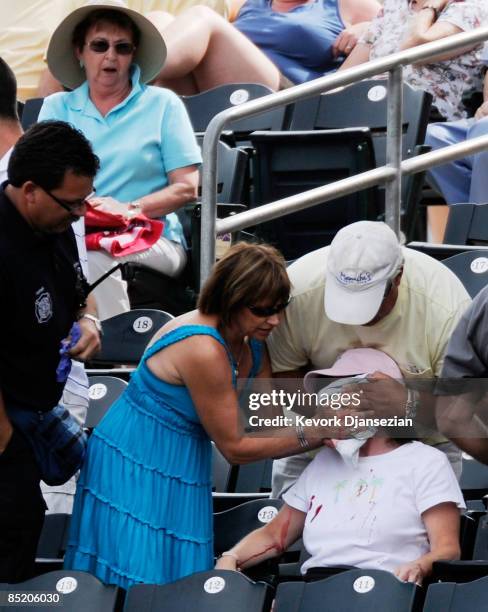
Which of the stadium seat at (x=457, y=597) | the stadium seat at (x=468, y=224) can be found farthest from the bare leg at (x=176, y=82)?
the stadium seat at (x=457, y=597)

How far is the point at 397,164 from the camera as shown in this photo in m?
5.35

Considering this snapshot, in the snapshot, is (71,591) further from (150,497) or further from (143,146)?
(143,146)

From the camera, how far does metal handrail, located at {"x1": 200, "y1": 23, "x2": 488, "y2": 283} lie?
16.2ft

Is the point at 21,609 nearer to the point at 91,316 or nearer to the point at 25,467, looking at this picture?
the point at 25,467

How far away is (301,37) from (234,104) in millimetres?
616

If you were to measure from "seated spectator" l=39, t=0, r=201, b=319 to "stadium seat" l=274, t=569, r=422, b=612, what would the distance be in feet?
6.69

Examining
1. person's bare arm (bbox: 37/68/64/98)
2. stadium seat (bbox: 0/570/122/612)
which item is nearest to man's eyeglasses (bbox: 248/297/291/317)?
stadium seat (bbox: 0/570/122/612)

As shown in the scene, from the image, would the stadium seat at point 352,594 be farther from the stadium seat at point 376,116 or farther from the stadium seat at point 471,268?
the stadium seat at point 376,116

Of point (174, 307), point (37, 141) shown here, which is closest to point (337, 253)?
point (37, 141)

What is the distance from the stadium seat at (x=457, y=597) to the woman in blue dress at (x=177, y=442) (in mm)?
580

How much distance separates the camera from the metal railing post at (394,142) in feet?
17.3

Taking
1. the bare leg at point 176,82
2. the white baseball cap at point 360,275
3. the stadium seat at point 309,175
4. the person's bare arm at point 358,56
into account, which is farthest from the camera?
→ the bare leg at point 176,82

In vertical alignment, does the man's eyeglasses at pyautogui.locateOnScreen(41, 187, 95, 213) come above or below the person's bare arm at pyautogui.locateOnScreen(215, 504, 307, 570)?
above

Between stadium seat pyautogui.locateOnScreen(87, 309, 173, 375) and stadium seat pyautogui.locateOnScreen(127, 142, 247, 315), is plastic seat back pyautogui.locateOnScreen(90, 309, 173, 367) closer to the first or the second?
stadium seat pyautogui.locateOnScreen(87, 309, 173, 375)
